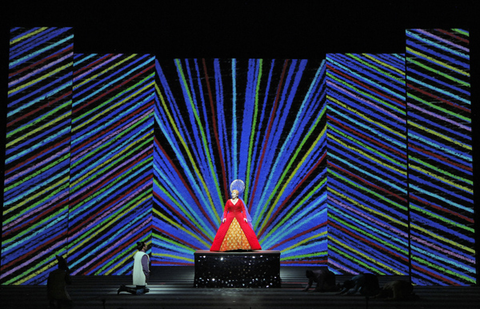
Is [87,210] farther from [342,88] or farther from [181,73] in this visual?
[342,88]

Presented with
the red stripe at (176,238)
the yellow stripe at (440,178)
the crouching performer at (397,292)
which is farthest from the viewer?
the red stripe at (176,238)

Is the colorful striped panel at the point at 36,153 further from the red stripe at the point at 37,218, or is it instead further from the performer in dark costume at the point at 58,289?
the performer in dark costume at the point at 58,289

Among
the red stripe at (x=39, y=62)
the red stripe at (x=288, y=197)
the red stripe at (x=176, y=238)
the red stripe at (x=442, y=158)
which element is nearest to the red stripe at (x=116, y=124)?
the red stripe at (x=39, y=62)

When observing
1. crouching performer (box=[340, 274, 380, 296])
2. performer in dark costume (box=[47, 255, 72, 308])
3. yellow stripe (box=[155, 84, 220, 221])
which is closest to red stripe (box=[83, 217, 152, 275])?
yellow stripe (box=[155, 84, 220, 221])

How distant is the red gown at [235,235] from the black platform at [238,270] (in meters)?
0.30

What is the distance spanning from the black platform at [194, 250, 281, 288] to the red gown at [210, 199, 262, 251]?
0.30 metres

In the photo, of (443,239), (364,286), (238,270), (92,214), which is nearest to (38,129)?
(92,214)

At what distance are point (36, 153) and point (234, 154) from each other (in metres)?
3.25

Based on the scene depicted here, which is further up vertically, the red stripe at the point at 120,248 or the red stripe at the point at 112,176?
the red stripe at the point at 112,176

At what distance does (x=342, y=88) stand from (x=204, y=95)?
2.39 metres

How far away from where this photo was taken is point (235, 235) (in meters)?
7.14

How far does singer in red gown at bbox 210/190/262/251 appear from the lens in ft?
23.3

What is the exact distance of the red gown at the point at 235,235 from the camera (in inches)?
280

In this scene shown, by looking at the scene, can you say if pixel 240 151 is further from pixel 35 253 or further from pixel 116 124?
pixel 35 253
